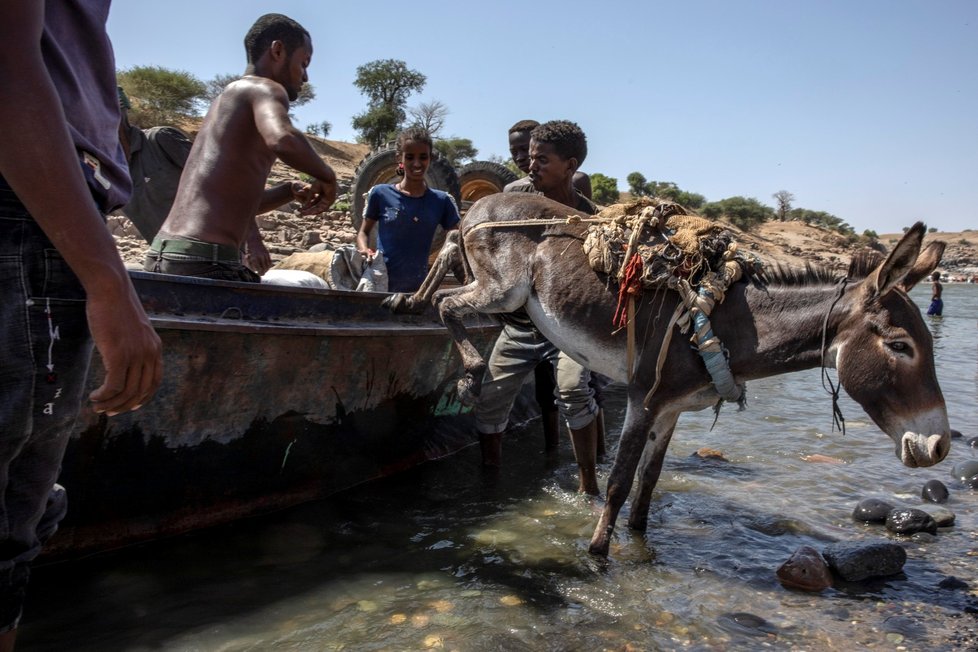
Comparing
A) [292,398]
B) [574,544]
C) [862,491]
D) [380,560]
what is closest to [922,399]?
[574,544]

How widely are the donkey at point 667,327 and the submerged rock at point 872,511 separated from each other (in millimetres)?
1552

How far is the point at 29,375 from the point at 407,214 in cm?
450

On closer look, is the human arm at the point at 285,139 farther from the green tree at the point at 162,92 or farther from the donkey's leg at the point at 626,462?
the green tree at the point at 162,92

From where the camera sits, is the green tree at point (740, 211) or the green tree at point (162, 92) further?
the green tree at point (740, 211)

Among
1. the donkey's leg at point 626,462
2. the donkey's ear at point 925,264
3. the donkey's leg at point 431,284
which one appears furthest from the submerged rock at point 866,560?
the donkey's leg at point 431,284

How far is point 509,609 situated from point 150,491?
201 centimetres

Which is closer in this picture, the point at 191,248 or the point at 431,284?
the point at 191,248

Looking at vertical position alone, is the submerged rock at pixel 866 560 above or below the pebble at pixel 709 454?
above

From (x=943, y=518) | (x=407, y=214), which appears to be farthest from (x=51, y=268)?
(x=943, y=518)

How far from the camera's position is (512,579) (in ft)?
12.5

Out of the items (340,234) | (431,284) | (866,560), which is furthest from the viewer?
(340,234)

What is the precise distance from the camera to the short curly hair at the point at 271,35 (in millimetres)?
4227

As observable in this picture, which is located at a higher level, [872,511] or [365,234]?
[365,234]

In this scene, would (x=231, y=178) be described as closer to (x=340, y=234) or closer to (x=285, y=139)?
(x=285, y=139)
